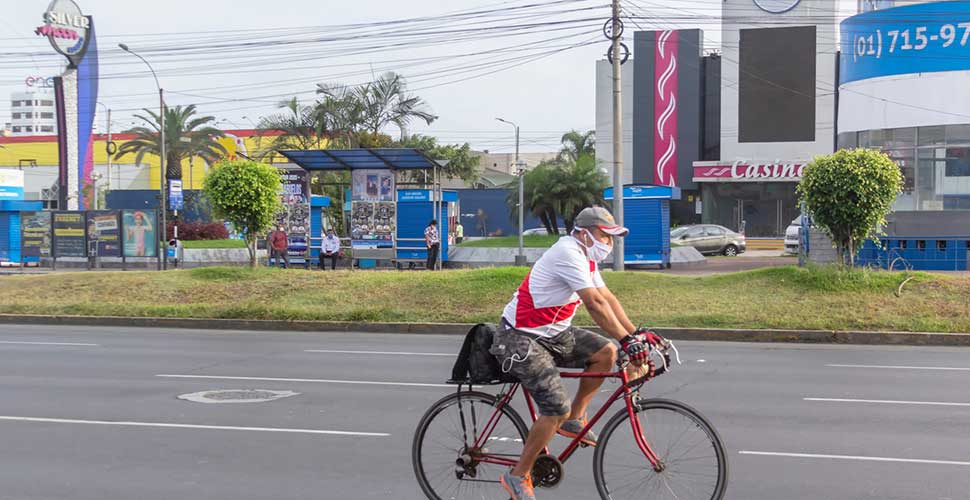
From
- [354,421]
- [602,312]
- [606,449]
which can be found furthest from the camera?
[354,421]

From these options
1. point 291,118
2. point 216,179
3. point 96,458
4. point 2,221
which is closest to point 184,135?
point 291,118

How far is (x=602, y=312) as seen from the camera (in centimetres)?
541

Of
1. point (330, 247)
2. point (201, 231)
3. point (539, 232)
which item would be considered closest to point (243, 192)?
point (330, 247)

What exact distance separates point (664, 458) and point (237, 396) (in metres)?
6.13

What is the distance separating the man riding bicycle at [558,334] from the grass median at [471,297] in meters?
11.7

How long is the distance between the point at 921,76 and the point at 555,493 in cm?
2701

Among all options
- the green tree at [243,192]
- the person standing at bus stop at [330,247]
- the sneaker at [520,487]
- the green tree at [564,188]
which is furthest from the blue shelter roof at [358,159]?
the sneaker at [520,487]

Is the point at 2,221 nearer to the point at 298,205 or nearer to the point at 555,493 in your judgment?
the point at 298,205

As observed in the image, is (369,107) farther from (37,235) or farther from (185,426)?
(185,426)

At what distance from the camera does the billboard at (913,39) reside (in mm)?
28578

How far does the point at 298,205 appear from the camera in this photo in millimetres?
32719

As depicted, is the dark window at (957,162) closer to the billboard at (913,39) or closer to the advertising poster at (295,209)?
the billboard at (913,39)

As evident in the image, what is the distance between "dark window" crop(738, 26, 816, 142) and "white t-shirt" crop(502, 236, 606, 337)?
49.2 m

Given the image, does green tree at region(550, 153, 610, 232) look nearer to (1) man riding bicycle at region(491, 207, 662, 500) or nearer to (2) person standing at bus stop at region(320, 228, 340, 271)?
(2) person standing at bus stop at region(320, 228, 340, 271)
